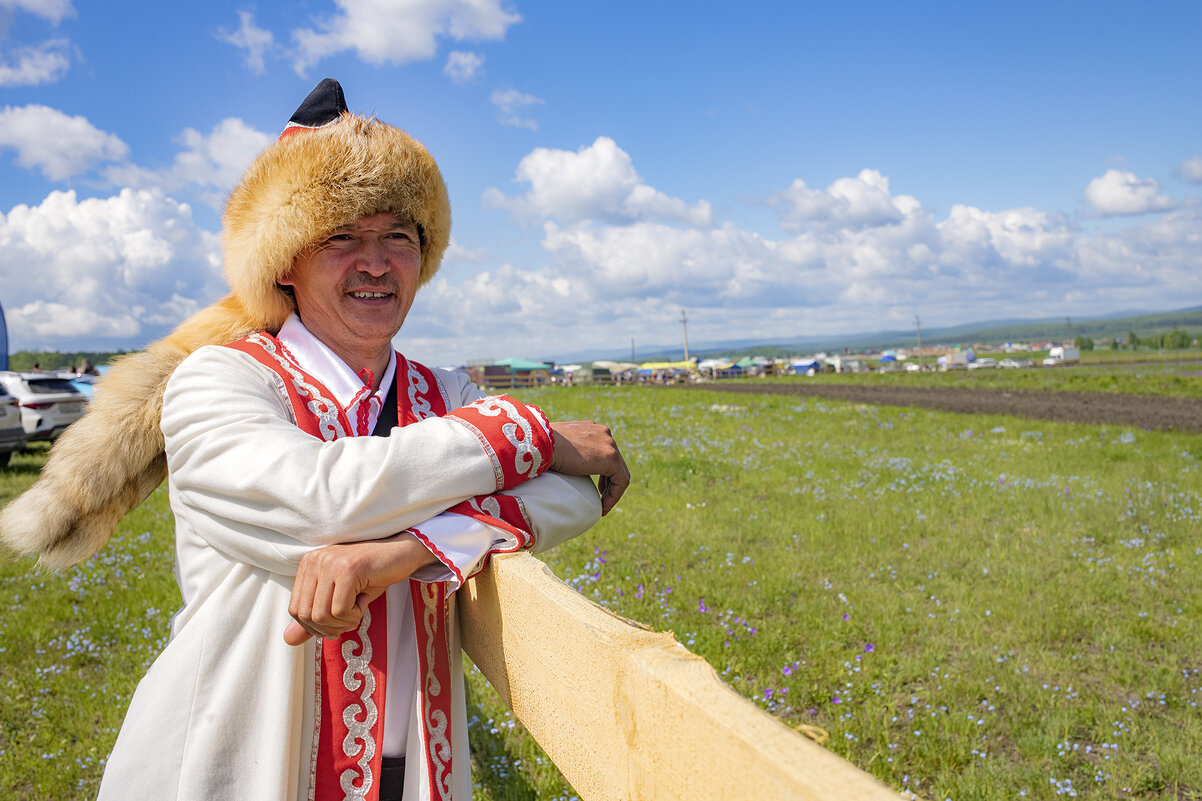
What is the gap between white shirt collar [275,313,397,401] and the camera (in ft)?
5.46

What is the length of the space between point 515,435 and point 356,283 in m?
0.59

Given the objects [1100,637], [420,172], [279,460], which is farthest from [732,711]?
[1100,637]

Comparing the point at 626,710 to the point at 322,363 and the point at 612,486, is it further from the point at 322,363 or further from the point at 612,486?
the point at 322,363

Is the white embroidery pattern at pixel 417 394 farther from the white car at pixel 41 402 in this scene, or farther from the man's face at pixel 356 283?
the white car at pixel 41 402

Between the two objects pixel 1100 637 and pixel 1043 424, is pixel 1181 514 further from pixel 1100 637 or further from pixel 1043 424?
pixel 1043 424

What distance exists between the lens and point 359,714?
4.90 ft

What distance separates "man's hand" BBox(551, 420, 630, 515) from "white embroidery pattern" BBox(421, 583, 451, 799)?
421mm

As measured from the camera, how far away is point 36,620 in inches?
218

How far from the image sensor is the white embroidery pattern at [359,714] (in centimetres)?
148

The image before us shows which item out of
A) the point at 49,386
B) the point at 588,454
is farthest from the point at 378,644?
the point at 49,386

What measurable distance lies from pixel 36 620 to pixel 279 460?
5919 mm

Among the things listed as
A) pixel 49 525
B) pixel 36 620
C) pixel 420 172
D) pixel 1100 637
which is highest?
pixel 420 172

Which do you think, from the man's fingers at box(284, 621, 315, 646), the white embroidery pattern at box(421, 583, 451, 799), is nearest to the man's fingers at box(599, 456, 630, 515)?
the white embroidery pattern at box(421, 583, 451, 799)

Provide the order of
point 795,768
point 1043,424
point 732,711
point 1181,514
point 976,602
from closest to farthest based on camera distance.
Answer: point 795,768 → point 732,711 → point 976,602 → point 1181,514 → point 1043,424
